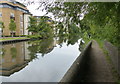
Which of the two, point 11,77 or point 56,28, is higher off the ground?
point 56,28

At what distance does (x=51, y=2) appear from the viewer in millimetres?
4051

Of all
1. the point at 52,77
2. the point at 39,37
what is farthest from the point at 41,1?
the point at 39,37

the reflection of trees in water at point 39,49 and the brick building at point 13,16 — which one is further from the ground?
the brick building at point 13,16

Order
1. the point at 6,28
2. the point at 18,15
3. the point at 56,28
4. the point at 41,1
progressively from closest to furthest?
the point at 41,1 < the point at 56,28 < the point at 6,28 < the point at 18,15

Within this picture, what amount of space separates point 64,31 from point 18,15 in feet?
150

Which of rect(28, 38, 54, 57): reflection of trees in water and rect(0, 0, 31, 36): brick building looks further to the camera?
rect(0, 0, 31, 36): brick building

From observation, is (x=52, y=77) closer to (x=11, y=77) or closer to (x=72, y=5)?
(x=11, y=77)

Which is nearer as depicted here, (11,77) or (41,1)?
(41,1)

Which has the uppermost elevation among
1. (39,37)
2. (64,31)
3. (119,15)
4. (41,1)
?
(41,1)

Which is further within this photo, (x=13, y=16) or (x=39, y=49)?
(x=13, y=16)

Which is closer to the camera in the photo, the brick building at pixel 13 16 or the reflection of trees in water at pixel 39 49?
the reflection of trees in water at pixel 39 49

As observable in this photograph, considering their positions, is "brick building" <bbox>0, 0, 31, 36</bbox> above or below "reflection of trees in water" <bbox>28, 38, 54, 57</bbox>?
above

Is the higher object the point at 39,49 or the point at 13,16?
the point at 13,16

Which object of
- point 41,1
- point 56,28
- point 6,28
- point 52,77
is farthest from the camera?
point 6,28
